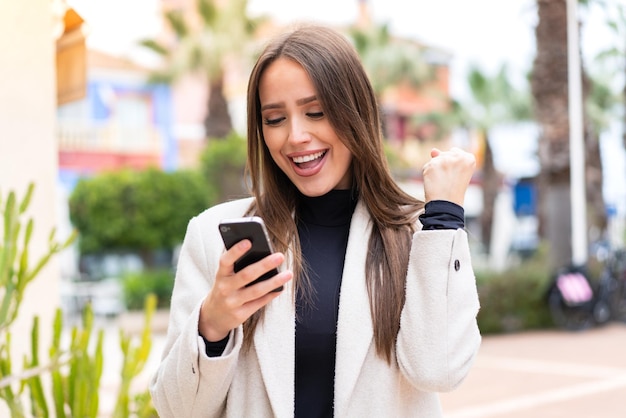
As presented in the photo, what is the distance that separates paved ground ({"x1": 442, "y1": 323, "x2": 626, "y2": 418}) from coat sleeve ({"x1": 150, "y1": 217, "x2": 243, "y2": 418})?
17.8 ft

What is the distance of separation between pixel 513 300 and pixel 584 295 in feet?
3.30

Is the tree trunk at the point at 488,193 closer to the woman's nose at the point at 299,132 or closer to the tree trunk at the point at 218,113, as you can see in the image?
the tree trunk at the point at 218,113

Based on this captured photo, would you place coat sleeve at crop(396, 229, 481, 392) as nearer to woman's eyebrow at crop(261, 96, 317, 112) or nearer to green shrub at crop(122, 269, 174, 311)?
woman's eyebrow at crop(261, 96, 317, 112)

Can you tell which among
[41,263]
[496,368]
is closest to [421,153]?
[496,368]

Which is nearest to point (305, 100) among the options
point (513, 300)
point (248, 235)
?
point (248, 235)

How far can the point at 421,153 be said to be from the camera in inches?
1207

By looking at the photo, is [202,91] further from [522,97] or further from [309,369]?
[309,369]

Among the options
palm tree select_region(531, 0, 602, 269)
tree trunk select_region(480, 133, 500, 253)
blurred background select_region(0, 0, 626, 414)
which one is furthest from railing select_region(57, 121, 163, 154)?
palm tree select_region(531, 0, 602, 269)

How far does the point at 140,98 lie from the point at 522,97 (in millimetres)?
11989

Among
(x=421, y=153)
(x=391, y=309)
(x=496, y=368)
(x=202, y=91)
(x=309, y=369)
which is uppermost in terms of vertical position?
(x=202, y=91)

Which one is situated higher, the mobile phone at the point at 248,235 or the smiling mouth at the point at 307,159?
the smiling mouth at the point at 307,159

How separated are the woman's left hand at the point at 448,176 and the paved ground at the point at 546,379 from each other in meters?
5.45

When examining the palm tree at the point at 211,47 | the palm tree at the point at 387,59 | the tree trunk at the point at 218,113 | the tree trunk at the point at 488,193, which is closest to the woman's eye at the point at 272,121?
the palm tree at the point at 211,47

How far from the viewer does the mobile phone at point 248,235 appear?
1366 mm
